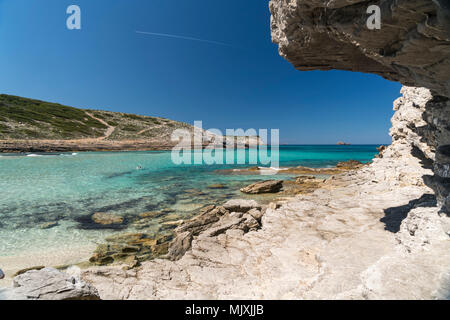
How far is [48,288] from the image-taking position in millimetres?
3455

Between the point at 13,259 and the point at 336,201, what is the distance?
525 inches

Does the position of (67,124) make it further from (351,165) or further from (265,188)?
(351,165)

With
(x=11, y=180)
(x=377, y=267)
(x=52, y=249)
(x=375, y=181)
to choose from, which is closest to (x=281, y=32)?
(x=377, y=267)

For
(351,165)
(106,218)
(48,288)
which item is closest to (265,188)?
(106,218)

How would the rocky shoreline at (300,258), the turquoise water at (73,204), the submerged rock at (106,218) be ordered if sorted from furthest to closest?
the submerged rock at (106,218), the turquoise water at (73,204), the rocky shoreline at (300,258)

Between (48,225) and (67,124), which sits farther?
(67,124)

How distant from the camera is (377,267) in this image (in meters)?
3.83

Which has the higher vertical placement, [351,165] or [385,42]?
[385,42]

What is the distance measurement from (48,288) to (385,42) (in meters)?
7.38

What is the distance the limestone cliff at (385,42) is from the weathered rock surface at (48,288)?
262 inches

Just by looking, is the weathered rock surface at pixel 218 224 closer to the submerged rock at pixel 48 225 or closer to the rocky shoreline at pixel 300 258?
the rocky shoreline at pixel 300 258

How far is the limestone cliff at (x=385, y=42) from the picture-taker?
3.08 m

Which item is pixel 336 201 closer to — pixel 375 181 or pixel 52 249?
pixel 375 181

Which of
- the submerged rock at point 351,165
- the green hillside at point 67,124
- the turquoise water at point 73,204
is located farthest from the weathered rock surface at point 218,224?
the green hillside at point 67,124
